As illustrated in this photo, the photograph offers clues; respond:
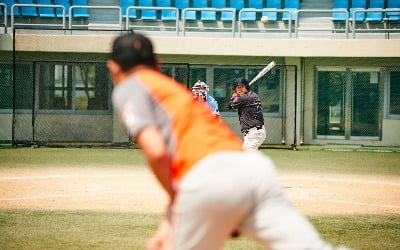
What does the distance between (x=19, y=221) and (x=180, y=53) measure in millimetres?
17297

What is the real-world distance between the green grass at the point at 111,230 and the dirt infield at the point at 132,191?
642mm

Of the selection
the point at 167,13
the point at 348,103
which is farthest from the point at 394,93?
the point at 167,13

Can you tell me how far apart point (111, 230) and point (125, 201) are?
254cm

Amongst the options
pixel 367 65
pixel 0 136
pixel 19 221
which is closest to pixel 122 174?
pixel 19 221

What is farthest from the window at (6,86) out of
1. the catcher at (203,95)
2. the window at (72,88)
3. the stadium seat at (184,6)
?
the catcher at (203,95)

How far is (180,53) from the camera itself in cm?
2600

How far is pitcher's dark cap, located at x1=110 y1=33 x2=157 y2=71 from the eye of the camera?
A: 3695 mm

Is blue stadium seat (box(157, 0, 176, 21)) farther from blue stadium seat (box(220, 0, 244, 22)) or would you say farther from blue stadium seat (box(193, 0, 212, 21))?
blue stadium seat (box(220, 0, 244, 22))

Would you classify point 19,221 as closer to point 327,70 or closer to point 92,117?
point 92,117

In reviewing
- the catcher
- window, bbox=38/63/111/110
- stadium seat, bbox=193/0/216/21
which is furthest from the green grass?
stadium seat, bbox=193/0/216/21

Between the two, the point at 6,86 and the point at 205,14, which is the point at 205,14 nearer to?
the point at 205,14

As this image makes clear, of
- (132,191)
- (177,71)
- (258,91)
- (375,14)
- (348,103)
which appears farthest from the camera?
(375,14)

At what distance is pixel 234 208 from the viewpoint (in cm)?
353

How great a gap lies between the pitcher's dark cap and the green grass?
4.29 metres
